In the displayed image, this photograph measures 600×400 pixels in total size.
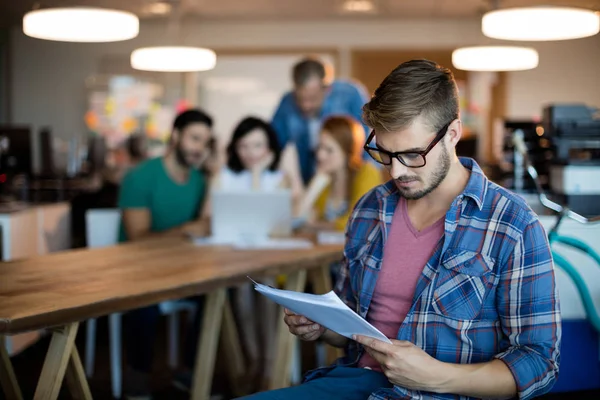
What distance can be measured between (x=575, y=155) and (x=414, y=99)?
1.95 metres

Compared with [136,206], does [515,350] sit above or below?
below

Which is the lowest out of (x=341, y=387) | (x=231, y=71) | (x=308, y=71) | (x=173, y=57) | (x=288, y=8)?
(x=341, y=387)

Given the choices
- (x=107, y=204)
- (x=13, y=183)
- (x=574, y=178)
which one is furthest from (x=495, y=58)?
(x=13, y=183)

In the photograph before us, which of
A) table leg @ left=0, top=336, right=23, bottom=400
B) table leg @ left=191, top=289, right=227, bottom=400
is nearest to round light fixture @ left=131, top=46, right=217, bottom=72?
table leg @ left=191, top=289, right=227, bottom=400

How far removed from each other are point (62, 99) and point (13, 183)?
4571mm

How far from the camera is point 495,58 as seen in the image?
5.16 m

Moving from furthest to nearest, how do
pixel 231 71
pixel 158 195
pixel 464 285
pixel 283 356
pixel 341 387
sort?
pixel 231 71 < pixel 158 195 < pixel 283 356 < pixel 341 387 < pixel 464 285

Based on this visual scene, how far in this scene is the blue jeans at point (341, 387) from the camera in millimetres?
1730

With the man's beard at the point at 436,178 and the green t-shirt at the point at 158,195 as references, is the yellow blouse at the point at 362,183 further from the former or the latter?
the man's beard at the point at 436,178

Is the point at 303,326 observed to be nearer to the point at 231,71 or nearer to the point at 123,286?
the point at 123,286

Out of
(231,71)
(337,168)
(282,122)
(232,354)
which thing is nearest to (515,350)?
(232,354)

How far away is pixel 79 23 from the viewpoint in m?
3.47

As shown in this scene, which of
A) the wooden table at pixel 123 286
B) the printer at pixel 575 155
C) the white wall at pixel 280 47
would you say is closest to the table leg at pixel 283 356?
the wooden table at pixel 123 286

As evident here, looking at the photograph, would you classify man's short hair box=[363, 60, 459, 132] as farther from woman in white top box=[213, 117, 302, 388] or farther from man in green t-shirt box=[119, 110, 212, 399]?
woman in white top box=[213, 117, 302, 388]
